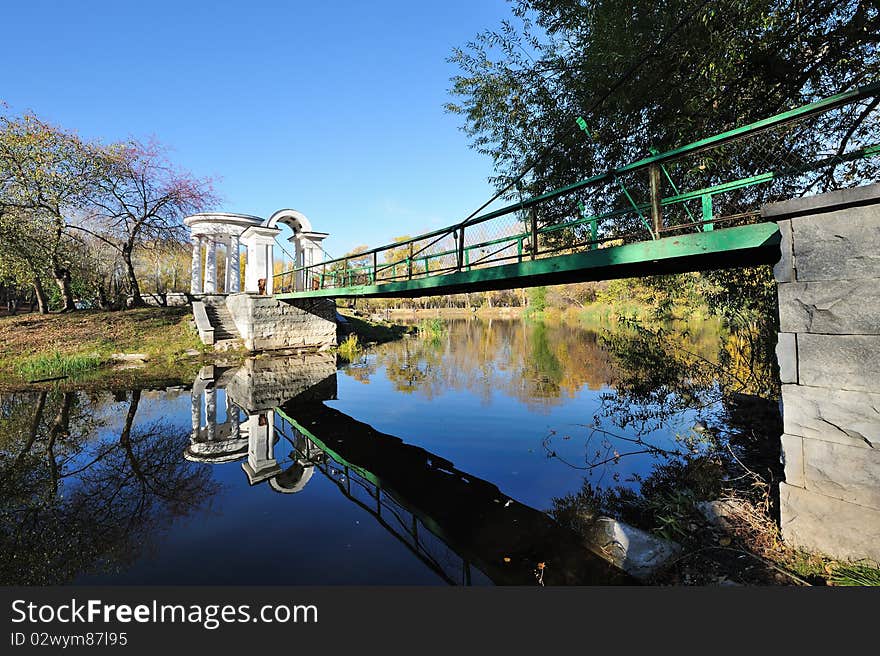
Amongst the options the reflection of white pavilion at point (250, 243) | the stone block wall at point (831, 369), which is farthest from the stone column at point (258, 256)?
the stone block wall at point (831, 369)

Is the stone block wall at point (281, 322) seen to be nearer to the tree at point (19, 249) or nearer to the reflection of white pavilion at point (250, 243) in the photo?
the reflection of white pavilion at point (250, 243)

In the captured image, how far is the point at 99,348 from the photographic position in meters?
13.0

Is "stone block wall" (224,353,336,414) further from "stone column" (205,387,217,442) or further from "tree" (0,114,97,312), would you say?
"tree" (0,114,97,312)

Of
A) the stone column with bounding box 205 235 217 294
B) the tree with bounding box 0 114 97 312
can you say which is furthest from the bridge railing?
the stone column with bounding box 205 235 217 294

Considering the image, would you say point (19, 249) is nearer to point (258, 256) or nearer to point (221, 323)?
point (221, 323)

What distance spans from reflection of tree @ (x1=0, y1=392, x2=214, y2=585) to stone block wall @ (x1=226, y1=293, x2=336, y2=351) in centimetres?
779

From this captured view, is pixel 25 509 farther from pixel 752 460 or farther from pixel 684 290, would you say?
A: pixel 684 290

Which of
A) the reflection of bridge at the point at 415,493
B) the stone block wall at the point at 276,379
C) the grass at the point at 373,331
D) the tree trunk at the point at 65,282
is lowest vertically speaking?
the reflection of bridge at the point at 415,493

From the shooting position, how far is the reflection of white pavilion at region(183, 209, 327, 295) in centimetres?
1580

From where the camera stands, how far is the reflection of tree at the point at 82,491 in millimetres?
3260

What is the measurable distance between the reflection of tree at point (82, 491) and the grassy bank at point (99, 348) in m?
3.84

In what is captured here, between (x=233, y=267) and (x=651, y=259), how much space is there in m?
21.2

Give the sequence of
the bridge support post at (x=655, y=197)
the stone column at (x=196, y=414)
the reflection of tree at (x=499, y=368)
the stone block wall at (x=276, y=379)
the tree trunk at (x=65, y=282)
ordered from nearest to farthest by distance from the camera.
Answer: the bridge support post at (x=655, y=197) → the stone column at (x=196, y=414) → the stone block wall at (x=276, y=379) → the reflection of tree at (x=499, y=368) → the tree trunk at (x=65, y=282)

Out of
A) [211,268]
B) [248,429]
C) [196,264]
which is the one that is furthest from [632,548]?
[196,264]
